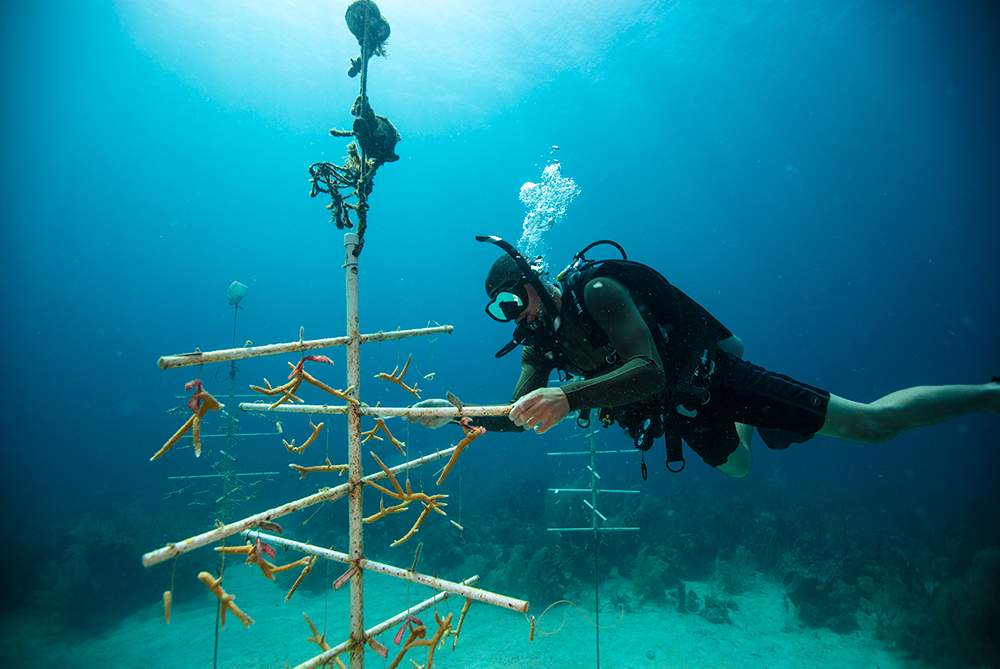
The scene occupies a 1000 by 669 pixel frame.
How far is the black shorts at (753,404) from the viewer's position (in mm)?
3104

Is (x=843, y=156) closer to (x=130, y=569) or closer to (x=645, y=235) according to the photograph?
(x=645, y=235)

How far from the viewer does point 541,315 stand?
323 centimetres

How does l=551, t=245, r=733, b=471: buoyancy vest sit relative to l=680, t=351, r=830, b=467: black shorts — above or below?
above

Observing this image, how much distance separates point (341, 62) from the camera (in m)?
36.2

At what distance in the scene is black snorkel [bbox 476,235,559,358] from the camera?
3004mm

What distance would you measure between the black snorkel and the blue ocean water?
3.15 metres

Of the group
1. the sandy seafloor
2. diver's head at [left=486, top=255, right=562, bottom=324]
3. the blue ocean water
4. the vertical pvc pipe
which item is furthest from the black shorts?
the sandy seafloor

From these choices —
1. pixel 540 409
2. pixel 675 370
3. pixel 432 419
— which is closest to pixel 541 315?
pixel 675 370

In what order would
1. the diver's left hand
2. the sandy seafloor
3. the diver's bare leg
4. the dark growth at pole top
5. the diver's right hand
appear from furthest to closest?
1. the sandy seafloor
2. the diver's bare leg
3. the dark growth at pole top
4. the diver's right hand
5. the diver's left hand

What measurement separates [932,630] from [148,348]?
11221 centimetres

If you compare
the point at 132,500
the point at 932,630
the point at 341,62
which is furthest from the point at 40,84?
the point at 932,630

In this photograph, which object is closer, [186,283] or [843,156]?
[843,156]

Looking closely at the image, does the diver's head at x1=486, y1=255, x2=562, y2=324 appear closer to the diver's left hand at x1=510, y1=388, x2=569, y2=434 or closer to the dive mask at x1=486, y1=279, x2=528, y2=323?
the dive mask at x1=486, y1=279, x2=528, y2=323

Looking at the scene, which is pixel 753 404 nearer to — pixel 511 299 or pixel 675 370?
pixel 675 370
